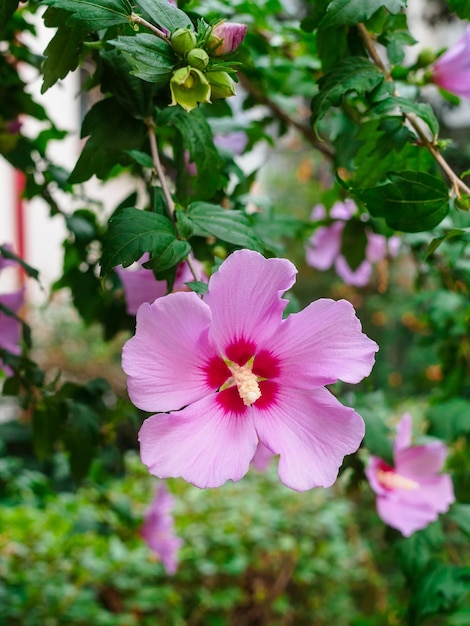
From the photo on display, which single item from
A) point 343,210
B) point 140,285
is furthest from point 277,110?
point 140,285

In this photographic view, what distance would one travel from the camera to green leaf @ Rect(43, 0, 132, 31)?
0.43 meters

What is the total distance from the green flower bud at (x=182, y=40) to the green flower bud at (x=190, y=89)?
13mm

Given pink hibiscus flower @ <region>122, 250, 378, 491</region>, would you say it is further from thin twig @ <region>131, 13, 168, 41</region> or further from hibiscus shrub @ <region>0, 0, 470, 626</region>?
thin twig @ <region>131, 13, 168, 41</region>

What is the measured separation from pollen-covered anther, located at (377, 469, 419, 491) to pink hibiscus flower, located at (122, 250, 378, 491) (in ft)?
1.17

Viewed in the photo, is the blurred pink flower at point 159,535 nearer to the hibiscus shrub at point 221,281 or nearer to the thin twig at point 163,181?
the hibiscus shrub at point 221,281

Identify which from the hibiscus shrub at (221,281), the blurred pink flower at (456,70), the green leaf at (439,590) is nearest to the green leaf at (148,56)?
the hibiscus shrub at (221,281)

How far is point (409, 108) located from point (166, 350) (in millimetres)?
260

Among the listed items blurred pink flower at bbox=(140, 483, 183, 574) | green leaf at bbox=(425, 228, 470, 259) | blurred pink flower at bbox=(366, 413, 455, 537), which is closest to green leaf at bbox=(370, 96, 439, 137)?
green leaf at bbox=(425, 228, 470, 259)

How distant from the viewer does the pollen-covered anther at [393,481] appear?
2.53 feet

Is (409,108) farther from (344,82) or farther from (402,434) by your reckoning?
(402,434)

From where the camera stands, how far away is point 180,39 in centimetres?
43

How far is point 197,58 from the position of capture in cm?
43

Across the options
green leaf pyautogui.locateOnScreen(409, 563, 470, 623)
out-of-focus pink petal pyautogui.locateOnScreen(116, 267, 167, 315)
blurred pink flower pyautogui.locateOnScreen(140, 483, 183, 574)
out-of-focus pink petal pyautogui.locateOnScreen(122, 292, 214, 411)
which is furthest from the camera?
blurred pink flower pyautogui.locateOnScreen(140, 483, 183, 574)

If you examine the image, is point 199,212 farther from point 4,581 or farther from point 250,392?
point 4,581
